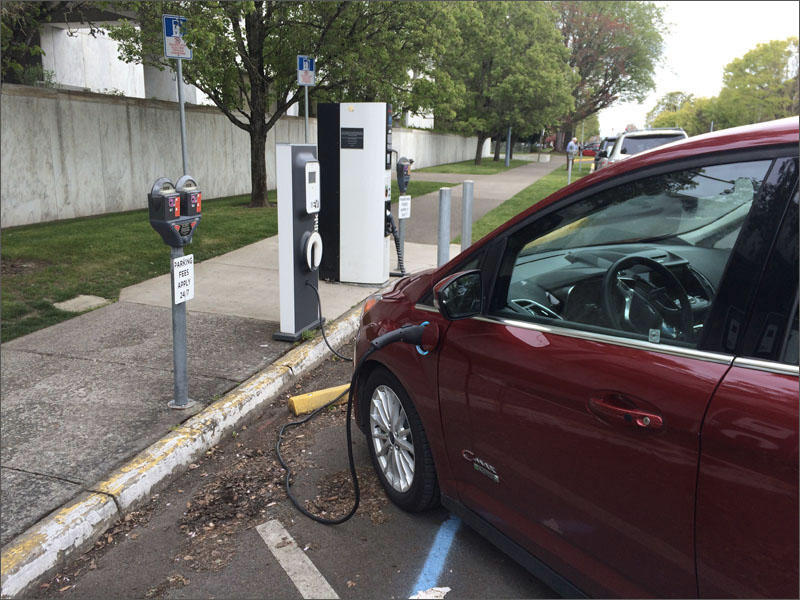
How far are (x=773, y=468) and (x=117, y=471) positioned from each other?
310 cm

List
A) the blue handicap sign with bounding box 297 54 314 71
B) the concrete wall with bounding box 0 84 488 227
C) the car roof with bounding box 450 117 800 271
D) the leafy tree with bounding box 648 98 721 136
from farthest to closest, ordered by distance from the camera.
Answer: the leafy tree with bounding box 648 98 721 136 → the concrete wall with bounding box 0 84 488 227 → the blue handicap sign with bounding box 297 54 314 71 → the car roof with bounding box 450 117 800 271

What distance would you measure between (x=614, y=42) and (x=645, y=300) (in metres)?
48.8

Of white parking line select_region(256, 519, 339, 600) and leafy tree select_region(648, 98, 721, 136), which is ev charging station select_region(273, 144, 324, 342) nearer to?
white parking line select_region(256, 519, 339, 600)

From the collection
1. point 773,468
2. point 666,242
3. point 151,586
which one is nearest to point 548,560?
point 773,468

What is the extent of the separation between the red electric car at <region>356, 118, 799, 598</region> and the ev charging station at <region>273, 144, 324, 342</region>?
101 inches

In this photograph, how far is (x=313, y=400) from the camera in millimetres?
4672

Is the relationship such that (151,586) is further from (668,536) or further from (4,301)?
(4,301)

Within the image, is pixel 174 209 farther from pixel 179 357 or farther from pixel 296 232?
pixel 296 232

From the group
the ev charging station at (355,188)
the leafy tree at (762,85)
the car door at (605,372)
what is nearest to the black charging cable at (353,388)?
the car door at (605,372)

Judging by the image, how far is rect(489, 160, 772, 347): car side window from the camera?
2146 mm

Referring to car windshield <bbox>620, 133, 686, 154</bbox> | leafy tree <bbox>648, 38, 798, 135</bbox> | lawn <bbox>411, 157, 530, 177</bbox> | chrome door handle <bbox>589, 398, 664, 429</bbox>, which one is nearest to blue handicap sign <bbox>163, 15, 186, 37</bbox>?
chrome door handle <bbox>589, 398, 664, 429</bbox>

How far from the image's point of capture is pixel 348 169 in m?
7.46

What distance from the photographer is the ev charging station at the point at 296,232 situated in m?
5.43

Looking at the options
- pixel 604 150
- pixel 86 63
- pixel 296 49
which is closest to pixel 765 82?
pixel 604 150
